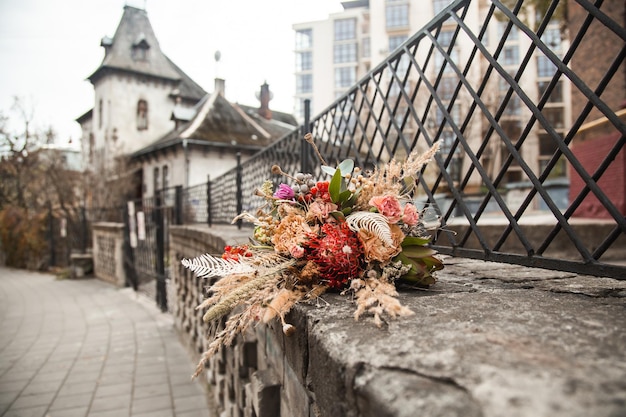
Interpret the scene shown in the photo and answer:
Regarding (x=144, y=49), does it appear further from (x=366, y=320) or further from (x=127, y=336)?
(x=366, y=320)

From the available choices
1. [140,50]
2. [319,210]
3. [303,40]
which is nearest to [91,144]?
[140,50]

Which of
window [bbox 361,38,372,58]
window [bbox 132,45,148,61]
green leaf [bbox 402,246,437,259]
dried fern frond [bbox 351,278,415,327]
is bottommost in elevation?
dried fern frond [bbox 351,278,415,327]

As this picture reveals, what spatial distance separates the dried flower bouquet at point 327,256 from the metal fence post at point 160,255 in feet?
25.5

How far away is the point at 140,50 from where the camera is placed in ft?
92.9

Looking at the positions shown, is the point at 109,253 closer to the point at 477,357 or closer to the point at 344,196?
the point at 344,196

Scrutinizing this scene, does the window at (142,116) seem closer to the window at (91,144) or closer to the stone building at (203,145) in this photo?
the stone building at (203,145)

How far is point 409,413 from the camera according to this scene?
2.07 feet

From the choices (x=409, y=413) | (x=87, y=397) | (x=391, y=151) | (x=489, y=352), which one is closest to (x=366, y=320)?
(x=489, y=352)

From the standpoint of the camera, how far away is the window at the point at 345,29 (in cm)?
5331

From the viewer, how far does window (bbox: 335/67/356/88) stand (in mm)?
53125

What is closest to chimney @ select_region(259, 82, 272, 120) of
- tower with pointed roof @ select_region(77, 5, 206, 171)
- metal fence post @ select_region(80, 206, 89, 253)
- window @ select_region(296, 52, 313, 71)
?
tower with pointed roof @ select_region(77, 5, 206, 171)

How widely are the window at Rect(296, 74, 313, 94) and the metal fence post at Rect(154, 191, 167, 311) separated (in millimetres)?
52176

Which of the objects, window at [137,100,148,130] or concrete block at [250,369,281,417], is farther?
window at [137,100,148,130]

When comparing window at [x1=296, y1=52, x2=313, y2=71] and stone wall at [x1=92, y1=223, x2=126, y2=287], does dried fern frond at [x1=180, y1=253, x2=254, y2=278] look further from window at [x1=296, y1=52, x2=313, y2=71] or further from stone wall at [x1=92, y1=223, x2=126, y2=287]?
window at [x1=296, y1=52, x2=313, y2=71]
